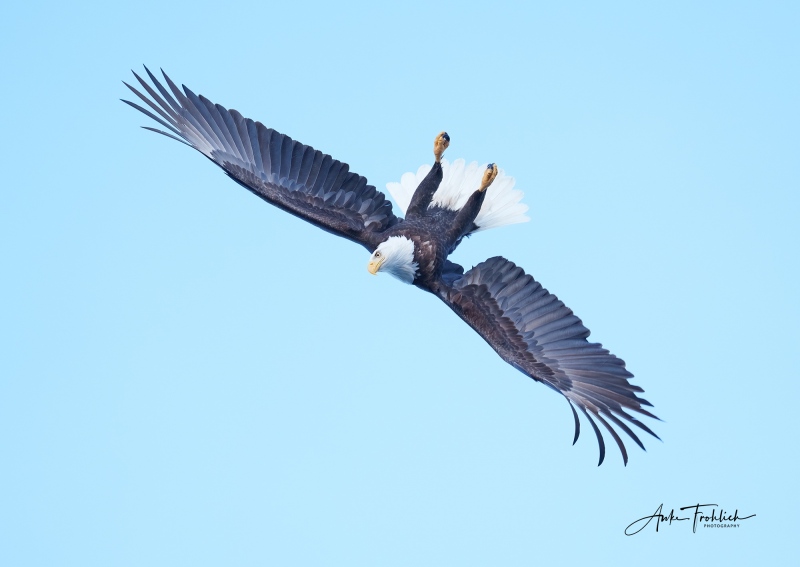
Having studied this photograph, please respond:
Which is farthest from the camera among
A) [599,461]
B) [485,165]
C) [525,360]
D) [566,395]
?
[485,165]

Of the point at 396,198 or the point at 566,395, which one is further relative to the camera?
the point at 396,198

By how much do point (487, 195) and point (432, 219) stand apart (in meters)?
0.76

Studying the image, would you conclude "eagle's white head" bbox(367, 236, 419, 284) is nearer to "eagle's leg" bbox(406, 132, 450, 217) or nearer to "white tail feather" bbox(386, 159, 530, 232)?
"eagle's leg" bbox(406, 132, 450, 217)

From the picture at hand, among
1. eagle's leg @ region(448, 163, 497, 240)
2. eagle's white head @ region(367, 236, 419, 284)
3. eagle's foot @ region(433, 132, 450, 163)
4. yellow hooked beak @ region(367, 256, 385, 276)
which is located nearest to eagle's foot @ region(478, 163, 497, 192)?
eagle's leg @ region(448, 163, 497, 240)

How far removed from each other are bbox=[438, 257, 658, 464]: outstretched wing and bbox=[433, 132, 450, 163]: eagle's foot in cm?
109

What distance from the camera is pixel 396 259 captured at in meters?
9.41

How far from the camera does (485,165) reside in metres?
10.9

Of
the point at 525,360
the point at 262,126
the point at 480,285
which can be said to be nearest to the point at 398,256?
the point at 480,285

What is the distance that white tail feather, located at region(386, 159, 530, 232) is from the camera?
34.8ft

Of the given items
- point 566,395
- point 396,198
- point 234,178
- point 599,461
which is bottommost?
point 599,461

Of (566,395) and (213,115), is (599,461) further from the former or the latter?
(213,115)

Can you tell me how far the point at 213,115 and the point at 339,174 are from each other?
123 cm

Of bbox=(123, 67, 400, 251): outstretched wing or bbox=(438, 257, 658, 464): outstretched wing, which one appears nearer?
bbox=(438, 257, 658, 464): outstretched wing

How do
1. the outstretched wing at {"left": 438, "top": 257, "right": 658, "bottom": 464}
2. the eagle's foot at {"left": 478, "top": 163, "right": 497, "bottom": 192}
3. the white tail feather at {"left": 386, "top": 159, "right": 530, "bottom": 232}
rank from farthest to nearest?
the white tail feather at {"left": 386, "top": 159, "right": 530, "bottom": 232}, the eagle's foot at {"left": 478, "top": 163, "right": 497, "bottom": 192}, the outstretched wing at {"left": 438, "top": 257, "right": 658, "bottom": 464}
